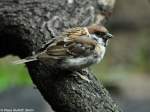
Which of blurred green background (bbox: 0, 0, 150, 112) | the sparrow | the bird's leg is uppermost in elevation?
the sparrow

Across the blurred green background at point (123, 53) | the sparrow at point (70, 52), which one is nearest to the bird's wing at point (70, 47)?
the sparrow at point (70, 52)

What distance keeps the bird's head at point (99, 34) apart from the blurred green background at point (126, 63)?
3.11 m

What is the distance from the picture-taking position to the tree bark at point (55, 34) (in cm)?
547

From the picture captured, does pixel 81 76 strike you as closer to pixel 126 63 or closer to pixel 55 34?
pixel 55 34

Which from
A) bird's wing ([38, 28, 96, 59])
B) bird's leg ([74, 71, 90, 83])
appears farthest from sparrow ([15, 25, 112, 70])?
bird's leg ([74, 71, 90, 83])

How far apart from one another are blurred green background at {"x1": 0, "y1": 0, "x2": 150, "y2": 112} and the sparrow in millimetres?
3206

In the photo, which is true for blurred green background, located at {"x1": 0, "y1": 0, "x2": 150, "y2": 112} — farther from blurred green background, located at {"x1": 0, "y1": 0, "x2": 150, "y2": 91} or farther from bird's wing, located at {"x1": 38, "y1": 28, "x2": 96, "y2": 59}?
bird's wing, located at {"x1": 38, "y1": 28, "x2": 96, "y2": 59}

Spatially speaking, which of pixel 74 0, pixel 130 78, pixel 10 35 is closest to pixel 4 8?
pixel 10 35

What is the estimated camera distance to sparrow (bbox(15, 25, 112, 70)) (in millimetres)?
5441

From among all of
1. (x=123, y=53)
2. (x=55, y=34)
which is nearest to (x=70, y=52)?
(x=55, y=34)

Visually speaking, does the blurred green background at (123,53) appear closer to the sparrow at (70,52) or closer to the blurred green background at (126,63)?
the blurred green background at (126,63)

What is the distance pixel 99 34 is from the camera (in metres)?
5.60

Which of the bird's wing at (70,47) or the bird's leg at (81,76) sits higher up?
the bird's wing at (70,47)

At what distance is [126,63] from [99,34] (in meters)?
4.75
